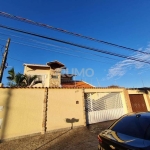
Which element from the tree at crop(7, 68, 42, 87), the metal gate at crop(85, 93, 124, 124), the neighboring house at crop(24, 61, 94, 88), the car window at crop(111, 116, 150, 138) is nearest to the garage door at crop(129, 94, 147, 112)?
the metal gate at crop(85, 93, 124, 124)

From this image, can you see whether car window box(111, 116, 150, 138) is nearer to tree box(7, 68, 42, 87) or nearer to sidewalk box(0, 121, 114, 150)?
sidewalk box(0, 121, 114, 150)

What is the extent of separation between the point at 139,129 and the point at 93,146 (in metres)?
3.83

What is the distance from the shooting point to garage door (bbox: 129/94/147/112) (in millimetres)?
12984

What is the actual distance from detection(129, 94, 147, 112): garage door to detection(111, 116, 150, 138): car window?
37.8ft

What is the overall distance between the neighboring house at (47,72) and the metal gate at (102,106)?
7457 mm

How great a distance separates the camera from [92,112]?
34.1ft

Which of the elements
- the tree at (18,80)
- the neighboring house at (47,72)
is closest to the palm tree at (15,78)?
the tree at (18,80)

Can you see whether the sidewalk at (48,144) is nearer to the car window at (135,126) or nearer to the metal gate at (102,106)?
the car window at (135,126)

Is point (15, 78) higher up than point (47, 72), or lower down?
lower down

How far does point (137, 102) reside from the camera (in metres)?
13.4

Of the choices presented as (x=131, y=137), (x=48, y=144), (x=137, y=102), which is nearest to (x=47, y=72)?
(x=48, y=144)

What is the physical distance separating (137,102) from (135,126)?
1266 centimetres

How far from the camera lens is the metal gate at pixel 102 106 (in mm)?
10375

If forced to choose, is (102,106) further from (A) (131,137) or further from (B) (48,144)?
(A) (131,137)
